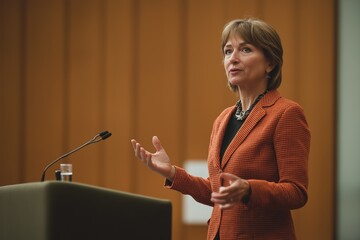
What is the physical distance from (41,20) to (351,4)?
2.11 m

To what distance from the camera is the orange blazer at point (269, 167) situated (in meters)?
1.40

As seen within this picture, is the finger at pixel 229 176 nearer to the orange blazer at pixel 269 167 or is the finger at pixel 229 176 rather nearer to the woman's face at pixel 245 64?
the orange blazer at pixel 269 167

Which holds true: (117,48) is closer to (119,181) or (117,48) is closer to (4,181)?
(119,181)

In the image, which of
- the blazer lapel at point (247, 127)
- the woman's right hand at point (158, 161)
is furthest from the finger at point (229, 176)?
the woman's right hand at point (158, 161)

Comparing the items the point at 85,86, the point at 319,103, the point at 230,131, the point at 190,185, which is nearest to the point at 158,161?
the point at 190,185

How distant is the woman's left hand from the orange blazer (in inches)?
2.1

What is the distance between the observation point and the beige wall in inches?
134

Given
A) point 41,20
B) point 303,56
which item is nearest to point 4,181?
point 41,20

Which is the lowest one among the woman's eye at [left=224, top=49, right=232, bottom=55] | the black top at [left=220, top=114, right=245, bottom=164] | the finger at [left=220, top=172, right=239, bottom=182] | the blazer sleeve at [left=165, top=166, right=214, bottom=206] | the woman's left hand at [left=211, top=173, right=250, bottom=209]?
the blazer sleeve at [left=165, top=166, right=214, bottom=206]

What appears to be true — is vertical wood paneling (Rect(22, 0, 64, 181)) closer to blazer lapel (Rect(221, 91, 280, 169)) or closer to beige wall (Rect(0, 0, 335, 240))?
beige wall (Rect(0, 0, 335, 240))

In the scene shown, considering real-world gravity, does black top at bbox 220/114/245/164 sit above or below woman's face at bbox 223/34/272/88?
below

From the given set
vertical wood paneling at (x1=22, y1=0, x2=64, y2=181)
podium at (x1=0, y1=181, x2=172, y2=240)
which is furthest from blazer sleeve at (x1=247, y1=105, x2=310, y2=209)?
vertical wood paneling at (x1=22, y1=0, x2=64, y2=181)

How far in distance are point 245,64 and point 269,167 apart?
0.35 metres

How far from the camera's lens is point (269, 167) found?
4.80 feet
